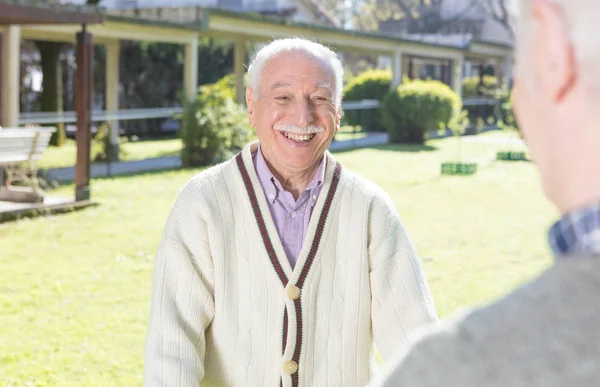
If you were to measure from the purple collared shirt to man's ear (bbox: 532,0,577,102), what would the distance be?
2.05m

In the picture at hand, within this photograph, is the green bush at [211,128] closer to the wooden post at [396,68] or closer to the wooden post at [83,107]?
the wooden post at [83,107]

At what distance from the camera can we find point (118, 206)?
13.1 meters

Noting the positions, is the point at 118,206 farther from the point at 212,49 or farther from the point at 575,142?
the point at 212,49

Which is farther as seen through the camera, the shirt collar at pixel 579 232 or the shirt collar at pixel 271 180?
the shirt collar at pixel 271 180

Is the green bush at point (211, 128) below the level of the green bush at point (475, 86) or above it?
above

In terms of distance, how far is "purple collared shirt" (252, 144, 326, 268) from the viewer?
2883 mm

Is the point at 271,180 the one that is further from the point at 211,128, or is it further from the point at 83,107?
the point at 211,128

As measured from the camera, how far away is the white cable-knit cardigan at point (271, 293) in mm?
2750

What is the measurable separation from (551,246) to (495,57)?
3808cm

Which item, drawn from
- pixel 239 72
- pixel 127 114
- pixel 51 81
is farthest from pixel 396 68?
pixel 127 114

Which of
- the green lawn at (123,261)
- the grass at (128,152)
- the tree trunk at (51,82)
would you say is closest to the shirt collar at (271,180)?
the green lawn at (123,261)

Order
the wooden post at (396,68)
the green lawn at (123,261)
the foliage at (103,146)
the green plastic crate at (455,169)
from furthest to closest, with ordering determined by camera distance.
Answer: the wooden post at (396,68), the green plastic crate at (455,169), the foliage at (103,146), the green lawn at (123,261)

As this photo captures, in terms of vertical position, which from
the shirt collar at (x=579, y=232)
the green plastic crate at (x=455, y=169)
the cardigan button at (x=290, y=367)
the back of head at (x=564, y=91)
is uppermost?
the back of head at (x=564, y=91)

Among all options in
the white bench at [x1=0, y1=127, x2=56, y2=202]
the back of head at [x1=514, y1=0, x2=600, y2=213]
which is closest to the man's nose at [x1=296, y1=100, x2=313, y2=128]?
the back of head at [x1=514, y1=0, x2=600, y2=213]
